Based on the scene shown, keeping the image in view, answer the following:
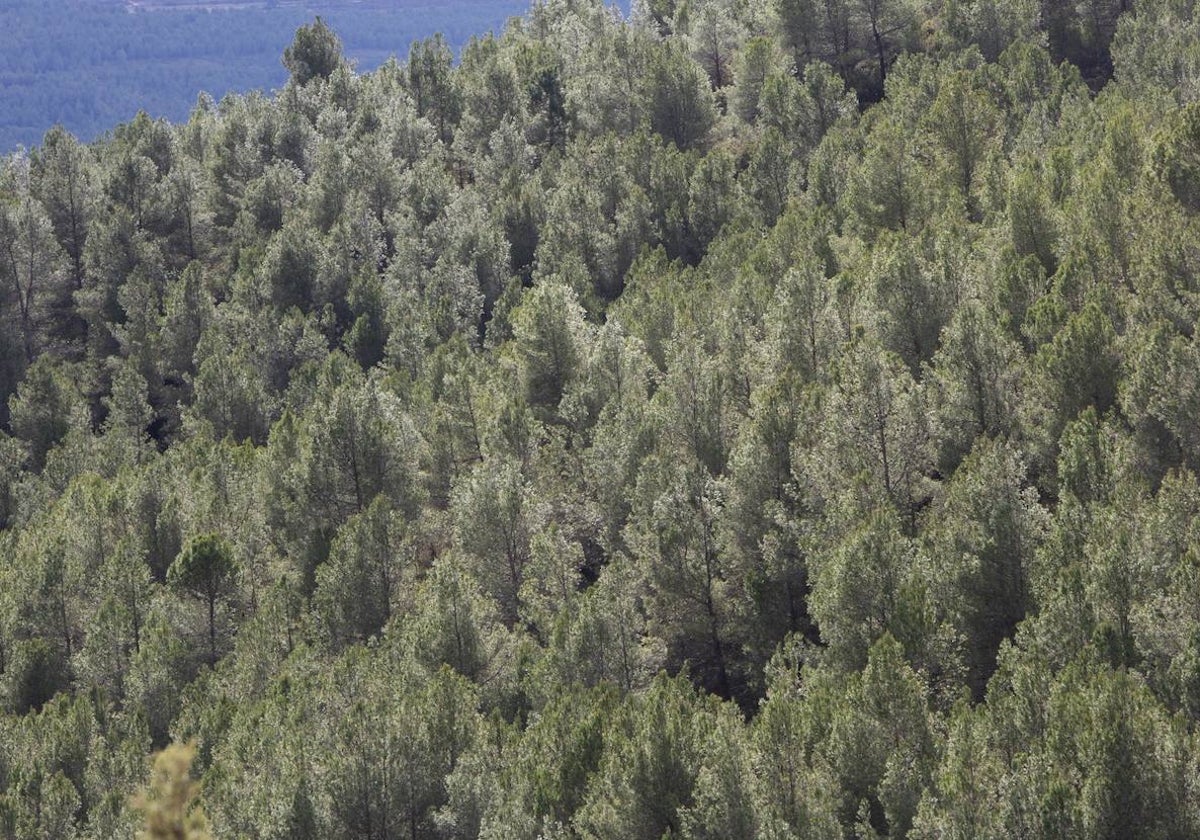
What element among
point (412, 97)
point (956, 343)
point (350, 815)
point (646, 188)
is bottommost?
point (350, 815)

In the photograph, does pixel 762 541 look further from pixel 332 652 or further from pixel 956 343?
pixel 332 652

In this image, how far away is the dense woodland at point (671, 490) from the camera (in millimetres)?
41312

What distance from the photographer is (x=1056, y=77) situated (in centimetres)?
9712

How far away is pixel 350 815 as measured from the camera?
4675 centimetres

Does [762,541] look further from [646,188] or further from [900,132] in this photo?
[646,188]

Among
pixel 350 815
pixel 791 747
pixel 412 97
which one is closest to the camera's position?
pixel 791 747

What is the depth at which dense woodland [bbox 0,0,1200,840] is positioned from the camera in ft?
136

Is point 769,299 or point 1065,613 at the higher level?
point 769,299

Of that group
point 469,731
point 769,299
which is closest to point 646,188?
point 769,299

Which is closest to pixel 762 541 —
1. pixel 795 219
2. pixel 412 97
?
pixel 795 219

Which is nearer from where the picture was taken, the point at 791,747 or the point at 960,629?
the point at 791,747

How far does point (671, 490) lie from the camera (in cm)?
5725

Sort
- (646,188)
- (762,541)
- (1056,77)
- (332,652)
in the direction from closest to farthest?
1. (762,541)
2. (332,652)
3. (1056,77)
4. (646,188)

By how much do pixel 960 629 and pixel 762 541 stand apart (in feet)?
30.7
